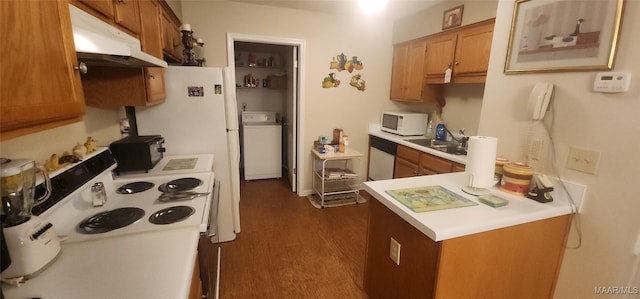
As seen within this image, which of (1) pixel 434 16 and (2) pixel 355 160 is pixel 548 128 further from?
(2) pixel 355 160

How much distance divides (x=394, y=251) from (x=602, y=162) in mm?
999

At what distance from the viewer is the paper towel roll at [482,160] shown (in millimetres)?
1295

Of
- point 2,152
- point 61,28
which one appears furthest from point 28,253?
point 61,28

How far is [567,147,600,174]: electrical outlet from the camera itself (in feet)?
3.85

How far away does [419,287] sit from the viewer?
1.19m

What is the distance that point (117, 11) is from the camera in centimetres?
131

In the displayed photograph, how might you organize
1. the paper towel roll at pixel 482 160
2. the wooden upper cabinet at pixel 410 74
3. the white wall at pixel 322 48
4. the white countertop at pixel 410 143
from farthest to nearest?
the wooden upper cabinet at pixel 410 74, the white wall at pixel 322 48, the white countertop at pixel 410 143, the paper towel roll at pixel 482 160

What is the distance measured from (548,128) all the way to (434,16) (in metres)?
2.09

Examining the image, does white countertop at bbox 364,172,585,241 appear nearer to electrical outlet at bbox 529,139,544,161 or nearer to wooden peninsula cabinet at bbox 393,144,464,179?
electrical outlet at bbox 529,139,544,161

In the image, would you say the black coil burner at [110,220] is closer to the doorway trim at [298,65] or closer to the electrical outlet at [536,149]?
the doorway trim at [298,65]

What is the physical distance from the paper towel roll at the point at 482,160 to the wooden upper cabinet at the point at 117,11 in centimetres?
183

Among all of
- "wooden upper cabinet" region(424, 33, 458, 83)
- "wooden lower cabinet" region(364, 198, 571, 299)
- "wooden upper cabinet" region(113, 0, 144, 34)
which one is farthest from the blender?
"wooden upper cabinet" region(424, 33, 458, 83)

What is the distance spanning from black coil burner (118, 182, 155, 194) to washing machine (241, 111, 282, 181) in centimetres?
241

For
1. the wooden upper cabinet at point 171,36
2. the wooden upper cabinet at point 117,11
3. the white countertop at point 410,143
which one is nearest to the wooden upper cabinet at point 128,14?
the wooden upper cabinet at point 117,11
